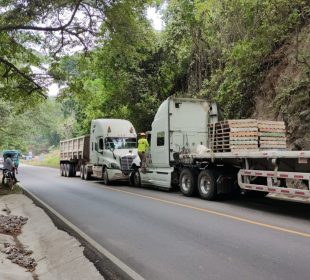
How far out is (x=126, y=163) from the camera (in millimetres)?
19953

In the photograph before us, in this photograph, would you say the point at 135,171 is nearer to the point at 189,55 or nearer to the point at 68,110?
the point at 189,55

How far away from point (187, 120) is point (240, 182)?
488 centimetres

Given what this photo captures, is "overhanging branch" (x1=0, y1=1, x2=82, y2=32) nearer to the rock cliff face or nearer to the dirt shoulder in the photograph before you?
the dirt shoulder

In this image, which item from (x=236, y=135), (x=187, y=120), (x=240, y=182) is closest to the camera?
(x=240, y=182)

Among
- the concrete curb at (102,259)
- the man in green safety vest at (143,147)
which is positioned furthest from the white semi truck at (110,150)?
the concrete curb at (102,259)

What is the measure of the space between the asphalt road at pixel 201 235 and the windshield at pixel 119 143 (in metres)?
7.66

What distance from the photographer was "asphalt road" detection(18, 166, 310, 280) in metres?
5.92

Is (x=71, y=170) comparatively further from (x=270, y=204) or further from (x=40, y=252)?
(x=40, y=252)

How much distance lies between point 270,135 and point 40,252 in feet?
27.1

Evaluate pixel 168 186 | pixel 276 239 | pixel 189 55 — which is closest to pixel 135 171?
pixel 168 186

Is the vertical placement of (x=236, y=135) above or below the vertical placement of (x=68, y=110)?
below

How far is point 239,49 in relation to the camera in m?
19.0

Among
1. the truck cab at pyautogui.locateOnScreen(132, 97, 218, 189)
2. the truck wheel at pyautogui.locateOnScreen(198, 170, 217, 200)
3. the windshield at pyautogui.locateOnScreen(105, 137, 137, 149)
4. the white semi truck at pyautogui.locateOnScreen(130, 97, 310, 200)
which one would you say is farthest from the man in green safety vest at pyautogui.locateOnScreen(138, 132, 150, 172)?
the truck wheel at pyautogui.locateOnScreen(198, 170, 217, 200)

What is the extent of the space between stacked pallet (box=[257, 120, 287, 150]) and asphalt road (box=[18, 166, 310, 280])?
1748 millimetres
